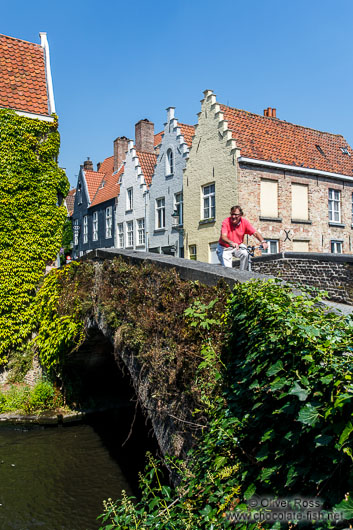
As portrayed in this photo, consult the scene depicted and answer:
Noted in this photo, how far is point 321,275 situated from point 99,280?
4.43 m

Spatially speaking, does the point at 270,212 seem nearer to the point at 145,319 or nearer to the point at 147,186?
the point at 147,186

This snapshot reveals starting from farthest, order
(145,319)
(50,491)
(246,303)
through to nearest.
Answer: (50,491), (145,319), (246,303)

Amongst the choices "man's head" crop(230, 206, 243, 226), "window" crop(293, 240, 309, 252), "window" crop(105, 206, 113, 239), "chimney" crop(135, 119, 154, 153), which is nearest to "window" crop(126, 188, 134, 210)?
"window" crop(105, 206, 113, 239)

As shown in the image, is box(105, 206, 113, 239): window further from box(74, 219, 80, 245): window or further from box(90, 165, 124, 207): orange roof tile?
box(74, 219, 80, 245): window

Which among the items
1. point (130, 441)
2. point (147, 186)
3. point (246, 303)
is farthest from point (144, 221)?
point (246, 303)

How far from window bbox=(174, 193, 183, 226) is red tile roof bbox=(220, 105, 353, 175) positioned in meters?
4.56

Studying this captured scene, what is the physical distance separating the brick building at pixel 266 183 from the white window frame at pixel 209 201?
1.7 inches

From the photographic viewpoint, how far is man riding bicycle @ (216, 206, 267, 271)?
24.2ft

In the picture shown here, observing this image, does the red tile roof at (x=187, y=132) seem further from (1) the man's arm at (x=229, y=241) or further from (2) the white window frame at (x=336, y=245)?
(1) the man's arm at (x=229, y=241)

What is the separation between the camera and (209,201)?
1978 cm

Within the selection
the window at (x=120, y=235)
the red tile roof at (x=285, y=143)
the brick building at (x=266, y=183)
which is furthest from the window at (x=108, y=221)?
the red tile roof at (x=285, y=143)

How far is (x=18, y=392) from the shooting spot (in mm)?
11352

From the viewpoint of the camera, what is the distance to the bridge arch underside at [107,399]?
9.60 m

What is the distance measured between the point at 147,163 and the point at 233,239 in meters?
20.4
